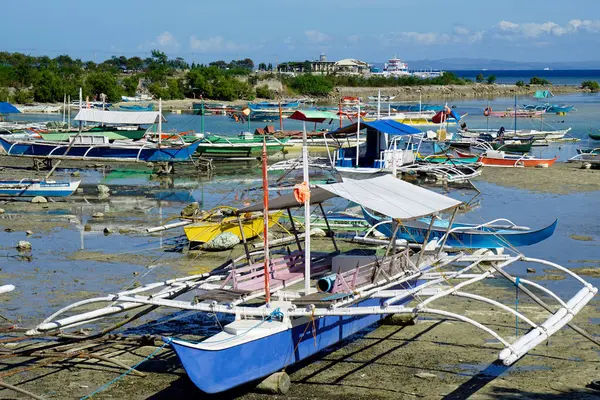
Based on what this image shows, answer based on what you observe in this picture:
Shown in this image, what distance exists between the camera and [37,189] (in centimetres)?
2842

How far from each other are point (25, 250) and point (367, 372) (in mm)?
11232

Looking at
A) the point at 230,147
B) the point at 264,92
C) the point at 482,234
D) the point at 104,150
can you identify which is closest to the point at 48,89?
the point at 264,92

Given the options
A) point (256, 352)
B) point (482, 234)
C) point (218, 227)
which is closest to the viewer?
point (256, 352)

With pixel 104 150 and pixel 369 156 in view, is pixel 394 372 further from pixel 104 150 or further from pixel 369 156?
pixel 104 150

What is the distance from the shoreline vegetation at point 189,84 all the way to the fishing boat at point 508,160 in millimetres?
27581

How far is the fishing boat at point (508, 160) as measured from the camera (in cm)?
3997

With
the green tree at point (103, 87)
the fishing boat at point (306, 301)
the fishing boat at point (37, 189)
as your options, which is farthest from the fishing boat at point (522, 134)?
the green tree at point (103, 87)

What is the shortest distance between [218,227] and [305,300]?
30.9 ft

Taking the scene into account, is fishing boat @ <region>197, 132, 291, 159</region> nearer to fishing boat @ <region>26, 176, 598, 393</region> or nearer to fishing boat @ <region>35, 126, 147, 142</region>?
fishing boat @ <region>35, 126, 147, 142</region>

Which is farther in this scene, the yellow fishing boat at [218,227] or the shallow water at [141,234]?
the yellow fishing boat at [218,227]

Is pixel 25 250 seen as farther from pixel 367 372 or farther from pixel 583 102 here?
pixel 583 102

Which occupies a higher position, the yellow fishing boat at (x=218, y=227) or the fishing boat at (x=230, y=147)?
the fishing boat at (x=230, y=147)

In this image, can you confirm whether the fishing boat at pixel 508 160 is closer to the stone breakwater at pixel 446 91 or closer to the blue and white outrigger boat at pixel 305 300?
the blue and white outrigger boat at pixel 305 300

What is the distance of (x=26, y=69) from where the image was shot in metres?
92.6
